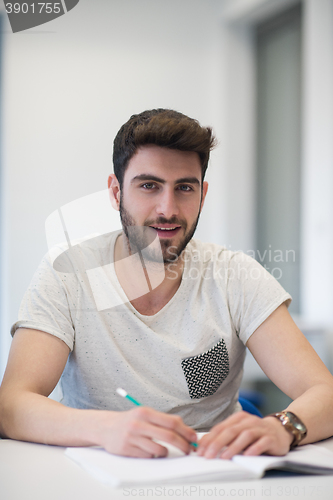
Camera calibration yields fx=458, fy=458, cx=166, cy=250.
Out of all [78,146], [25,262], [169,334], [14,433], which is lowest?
[14,433]

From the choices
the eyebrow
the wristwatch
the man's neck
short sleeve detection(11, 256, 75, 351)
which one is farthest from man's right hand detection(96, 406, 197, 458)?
the eyebrow

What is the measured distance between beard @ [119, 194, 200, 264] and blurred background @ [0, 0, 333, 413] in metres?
0.17

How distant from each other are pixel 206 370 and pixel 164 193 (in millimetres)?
392

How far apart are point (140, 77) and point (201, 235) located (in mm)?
977

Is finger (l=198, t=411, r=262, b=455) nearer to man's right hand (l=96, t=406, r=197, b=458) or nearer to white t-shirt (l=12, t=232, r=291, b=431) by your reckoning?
man's right hand (l=96, t=406, r=197, b=458)

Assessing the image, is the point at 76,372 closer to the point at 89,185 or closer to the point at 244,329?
the point at 244,329

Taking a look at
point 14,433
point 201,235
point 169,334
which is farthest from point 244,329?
point 201,235

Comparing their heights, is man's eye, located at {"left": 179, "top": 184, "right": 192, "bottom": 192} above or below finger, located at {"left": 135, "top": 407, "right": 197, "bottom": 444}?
above

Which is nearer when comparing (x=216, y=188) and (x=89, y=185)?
(x=89, y=185)

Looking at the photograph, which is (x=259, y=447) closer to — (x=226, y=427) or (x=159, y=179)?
(x=226, y=427)

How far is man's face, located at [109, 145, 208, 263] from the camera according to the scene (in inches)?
38.8

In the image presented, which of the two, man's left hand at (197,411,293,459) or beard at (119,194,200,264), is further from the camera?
beard at (119,194,200,264)

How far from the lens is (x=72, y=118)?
1573mm

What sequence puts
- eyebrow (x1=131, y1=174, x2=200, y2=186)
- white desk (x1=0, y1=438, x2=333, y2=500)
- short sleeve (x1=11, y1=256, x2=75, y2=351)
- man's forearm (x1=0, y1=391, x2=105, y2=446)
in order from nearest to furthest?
white desk (x1=0, y1=438, x2=333, y2=500) < man's forearm (x1=0, y1=391, x2=105, y2=446) < short sleeve (x1=11, y1=256, x2=75, y2=351) < eyebrow (x1=131, y1=174, x2=200, y2=186)
